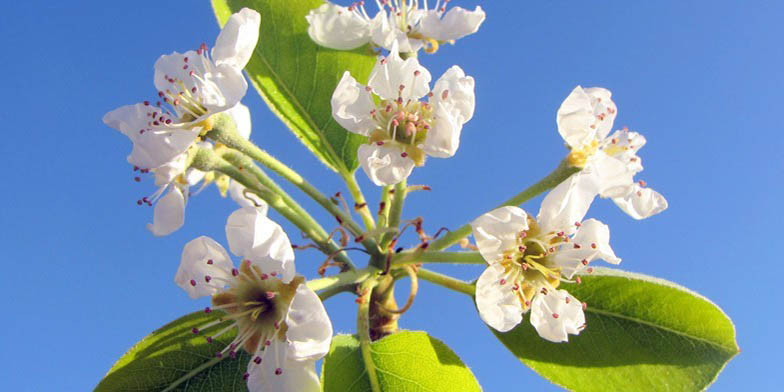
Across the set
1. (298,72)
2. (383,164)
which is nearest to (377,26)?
(298,72)

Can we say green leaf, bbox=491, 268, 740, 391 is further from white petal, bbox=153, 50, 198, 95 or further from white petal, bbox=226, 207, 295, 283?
white petal, bbox=153, 50, 198, 95

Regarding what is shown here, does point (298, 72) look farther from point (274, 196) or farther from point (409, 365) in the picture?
point (409, 365)

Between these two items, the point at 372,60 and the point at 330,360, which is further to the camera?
the point at 372,60

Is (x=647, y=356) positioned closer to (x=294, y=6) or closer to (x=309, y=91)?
(x=309, y=91)

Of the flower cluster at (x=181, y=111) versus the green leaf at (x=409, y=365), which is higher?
the flower cluster at (x=181, y=111)

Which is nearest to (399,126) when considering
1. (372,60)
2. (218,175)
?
(372,60)

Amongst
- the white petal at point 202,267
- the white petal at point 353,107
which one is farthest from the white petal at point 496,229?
the white petal at point 202,267

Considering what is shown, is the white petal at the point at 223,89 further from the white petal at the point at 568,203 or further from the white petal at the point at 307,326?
the white petal at the point at 568,203
